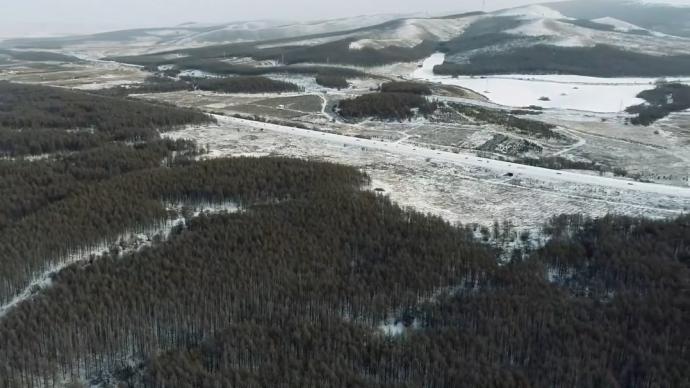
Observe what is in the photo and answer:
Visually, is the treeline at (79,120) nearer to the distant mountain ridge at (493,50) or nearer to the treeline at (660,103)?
the treeline at (660,103)

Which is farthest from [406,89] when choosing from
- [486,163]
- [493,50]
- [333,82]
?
[493,50]

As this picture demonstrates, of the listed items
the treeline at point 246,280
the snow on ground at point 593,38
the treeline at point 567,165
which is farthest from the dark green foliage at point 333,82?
the snow on ground at point 593,38

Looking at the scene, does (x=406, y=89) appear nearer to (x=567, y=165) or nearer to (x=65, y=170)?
(x=567, y=165)

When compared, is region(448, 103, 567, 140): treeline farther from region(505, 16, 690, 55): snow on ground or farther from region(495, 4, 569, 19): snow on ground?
region(495, 4, 569, 19): snow on ground

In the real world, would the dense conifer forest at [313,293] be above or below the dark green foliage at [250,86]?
below

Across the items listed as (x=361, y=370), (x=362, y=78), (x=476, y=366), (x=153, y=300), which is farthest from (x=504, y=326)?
(x=362, y=78)

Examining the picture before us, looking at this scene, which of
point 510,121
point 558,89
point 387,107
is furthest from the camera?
point 558,89
